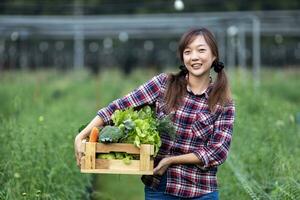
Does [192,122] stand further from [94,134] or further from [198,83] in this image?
[94,134]

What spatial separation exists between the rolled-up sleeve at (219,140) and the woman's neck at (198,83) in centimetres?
17

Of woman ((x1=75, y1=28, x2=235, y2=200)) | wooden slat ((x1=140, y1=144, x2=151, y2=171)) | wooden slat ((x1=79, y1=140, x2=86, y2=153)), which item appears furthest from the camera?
woman ((x1=75, y1=28, x2=235, y2=200))

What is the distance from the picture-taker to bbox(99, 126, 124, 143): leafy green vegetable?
11.3ft

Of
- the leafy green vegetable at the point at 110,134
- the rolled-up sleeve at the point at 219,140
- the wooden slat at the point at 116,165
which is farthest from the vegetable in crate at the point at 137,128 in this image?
the rolled-up sleeve at the point at 219,140

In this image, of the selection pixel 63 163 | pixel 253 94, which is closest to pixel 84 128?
pixel 63 163

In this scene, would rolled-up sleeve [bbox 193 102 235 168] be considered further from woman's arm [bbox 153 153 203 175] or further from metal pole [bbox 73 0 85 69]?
metal pole [bbox 73 0 85 69]

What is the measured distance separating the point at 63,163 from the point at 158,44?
3623cm

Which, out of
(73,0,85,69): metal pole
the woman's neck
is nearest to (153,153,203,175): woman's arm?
the woman's neck

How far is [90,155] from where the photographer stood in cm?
347

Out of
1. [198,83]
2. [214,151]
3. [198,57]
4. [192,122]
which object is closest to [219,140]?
[214,151]

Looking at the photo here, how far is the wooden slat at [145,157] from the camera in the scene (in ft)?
11.3

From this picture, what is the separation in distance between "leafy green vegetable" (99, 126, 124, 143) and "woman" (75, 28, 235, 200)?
8.0 inches

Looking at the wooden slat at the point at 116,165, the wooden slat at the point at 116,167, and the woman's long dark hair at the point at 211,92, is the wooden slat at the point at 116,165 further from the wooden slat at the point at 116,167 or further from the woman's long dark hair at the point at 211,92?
the woman's long dark hair at the point at 211,92

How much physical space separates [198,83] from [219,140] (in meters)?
0.33
